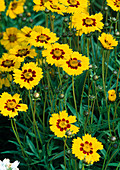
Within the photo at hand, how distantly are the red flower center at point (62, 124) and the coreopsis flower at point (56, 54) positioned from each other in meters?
0.41

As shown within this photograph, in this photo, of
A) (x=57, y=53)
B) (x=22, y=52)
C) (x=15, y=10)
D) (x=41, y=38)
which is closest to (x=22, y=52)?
(x=22, y=52)

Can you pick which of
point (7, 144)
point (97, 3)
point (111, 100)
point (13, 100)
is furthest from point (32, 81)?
point (97, 3)

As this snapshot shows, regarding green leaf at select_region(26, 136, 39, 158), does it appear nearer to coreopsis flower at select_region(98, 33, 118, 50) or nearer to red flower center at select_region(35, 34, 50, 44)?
red flower center at select_region(35, 34, 50, 44)

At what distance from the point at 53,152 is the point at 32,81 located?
86 centimetres

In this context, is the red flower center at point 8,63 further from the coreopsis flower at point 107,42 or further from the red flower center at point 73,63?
the coreopsis flower at point 107,42

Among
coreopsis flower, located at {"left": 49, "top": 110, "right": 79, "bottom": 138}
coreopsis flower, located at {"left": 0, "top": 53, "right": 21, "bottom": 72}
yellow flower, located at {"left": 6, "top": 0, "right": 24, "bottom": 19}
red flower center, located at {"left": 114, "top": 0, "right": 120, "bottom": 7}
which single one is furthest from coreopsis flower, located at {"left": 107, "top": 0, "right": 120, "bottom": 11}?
yellow flower, located at {"left": 6, "top": 0, "right": 24, "bottom": 19}

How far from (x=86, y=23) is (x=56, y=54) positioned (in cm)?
40

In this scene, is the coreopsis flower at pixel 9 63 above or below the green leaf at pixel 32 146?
above

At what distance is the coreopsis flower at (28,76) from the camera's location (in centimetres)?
178

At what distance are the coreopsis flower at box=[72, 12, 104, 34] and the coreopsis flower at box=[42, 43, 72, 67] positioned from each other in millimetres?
220

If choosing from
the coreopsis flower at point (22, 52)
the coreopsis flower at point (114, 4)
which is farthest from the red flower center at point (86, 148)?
the coreopsis flower at point (114, 4)

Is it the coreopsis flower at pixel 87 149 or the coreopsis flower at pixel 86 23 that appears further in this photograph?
the coreopsis flower at pixel 86 23

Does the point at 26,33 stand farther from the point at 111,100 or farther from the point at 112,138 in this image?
the point at 112,138

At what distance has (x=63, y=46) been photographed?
2082 mm
